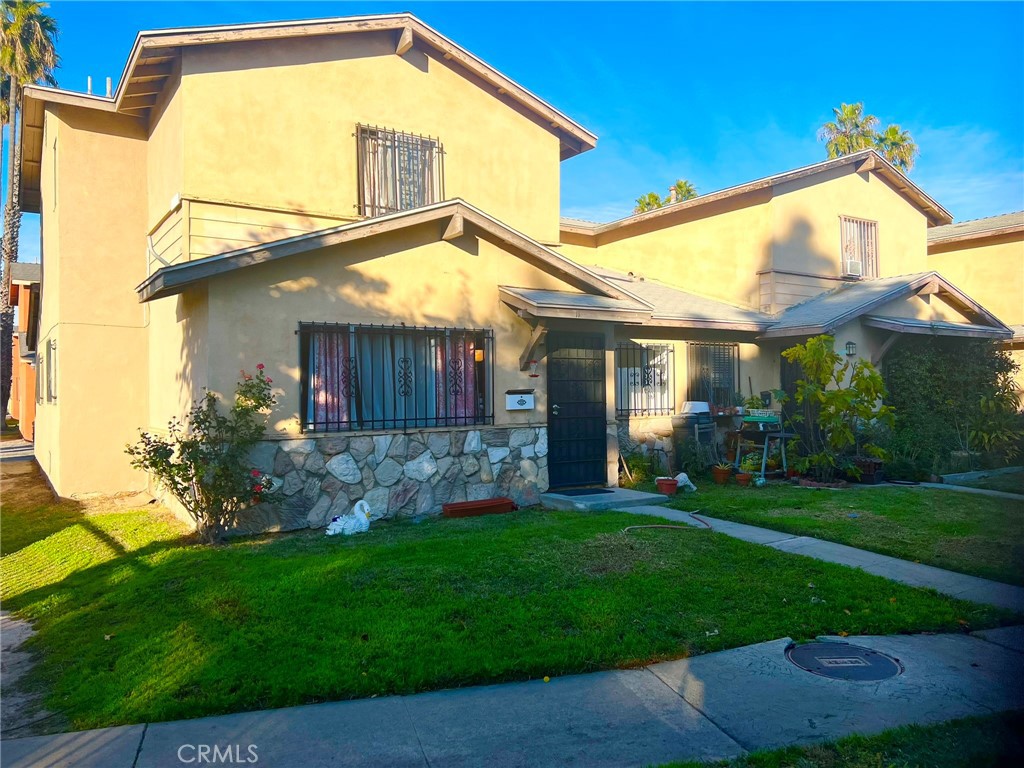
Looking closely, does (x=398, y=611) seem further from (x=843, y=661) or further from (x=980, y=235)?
(x=980, y=235)

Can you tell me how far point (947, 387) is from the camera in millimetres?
14617

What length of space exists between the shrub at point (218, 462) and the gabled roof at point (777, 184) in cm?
999

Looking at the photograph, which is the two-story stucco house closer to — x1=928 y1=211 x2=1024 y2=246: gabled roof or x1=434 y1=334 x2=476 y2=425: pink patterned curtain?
x1=434 y1=334 x2=476 y2=425: pink patterned curtain

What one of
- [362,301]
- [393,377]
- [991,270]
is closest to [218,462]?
[393,377]

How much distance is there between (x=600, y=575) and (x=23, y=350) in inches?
927

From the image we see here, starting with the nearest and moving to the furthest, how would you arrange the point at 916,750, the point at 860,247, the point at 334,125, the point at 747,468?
1. the point at 916,750
2. the point at 334,125
3. the point at 747,468
4. the point at 860,247

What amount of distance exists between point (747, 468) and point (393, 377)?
20.9 feet

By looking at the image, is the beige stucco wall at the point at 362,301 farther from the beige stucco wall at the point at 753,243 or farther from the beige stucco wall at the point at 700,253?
the beige stucco wall at the point at 753,243

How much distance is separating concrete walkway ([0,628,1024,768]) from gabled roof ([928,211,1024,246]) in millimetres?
18046

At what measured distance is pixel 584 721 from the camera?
158 inches

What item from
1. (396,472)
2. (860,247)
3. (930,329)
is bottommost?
(396,472)

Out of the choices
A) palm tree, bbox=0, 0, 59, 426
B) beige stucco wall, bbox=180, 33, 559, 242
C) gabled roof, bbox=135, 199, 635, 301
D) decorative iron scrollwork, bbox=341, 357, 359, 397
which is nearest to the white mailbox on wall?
gabled roof, bbox=135, 199, 635, 301

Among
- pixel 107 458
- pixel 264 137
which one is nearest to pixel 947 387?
pixel 264 137

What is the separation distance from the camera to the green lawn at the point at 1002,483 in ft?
36.6
